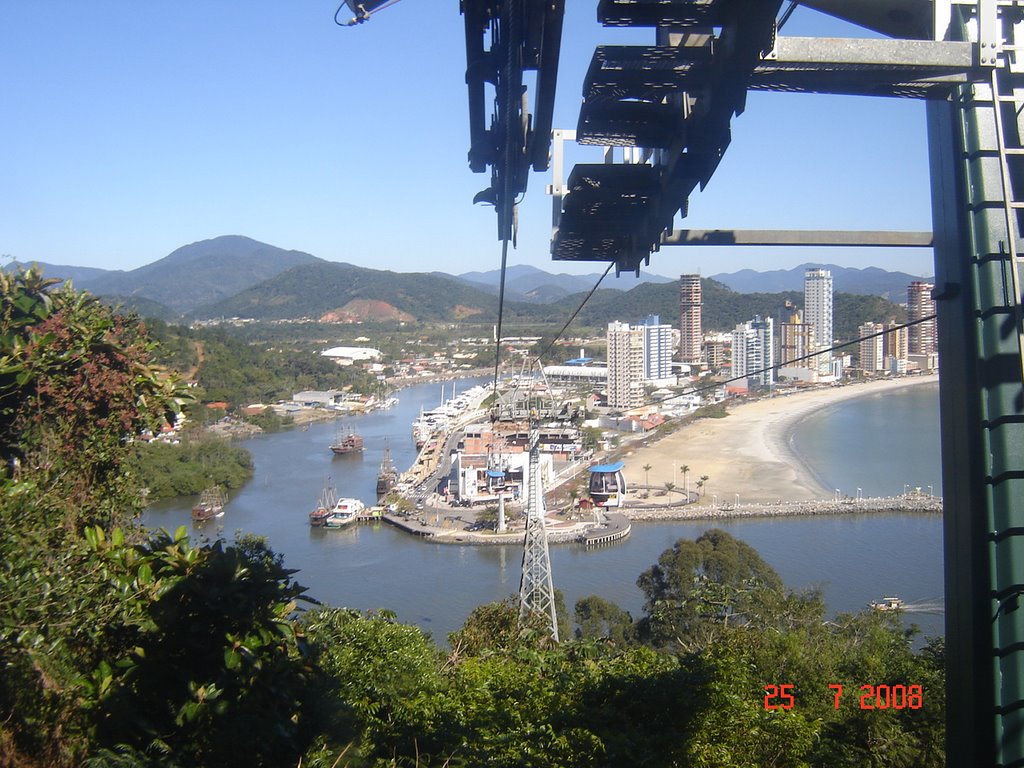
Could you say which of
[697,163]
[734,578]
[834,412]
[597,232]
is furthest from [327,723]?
[834,412]

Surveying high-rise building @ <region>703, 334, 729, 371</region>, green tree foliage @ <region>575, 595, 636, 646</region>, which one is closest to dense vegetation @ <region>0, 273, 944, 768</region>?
green tree foliage @ <region>575, 595, 636, 646</region>

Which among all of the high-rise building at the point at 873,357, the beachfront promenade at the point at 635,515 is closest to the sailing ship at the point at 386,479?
the beachfront promenade at the point at 635,515

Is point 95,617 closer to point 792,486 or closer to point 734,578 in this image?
point 734,578

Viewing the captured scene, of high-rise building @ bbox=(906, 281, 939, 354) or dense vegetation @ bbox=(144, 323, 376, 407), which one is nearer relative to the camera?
high-rise building @ bbox=(906, 281, 939, 354)

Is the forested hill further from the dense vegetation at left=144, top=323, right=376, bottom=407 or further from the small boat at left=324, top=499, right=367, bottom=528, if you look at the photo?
the small boat at left=324, top=499, right=367, bottom=528

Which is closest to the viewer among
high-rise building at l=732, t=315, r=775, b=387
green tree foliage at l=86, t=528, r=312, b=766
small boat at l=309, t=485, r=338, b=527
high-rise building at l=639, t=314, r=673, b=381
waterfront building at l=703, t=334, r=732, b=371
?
green tree foliage at l=86, t=528, r=312, b=766
